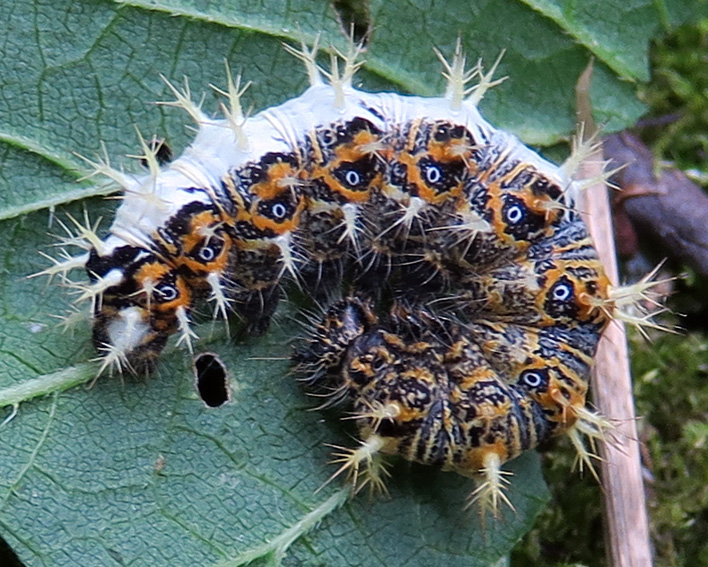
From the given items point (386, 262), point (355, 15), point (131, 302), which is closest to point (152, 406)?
point (131, 302)

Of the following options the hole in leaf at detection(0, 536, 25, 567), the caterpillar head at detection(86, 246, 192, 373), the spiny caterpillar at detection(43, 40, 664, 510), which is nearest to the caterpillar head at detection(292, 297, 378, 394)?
the spiny caterpillar at detection(43, 40, 664, 510)

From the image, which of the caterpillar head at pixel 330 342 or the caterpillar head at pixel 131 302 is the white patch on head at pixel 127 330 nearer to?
the caterpillar head at pixel 131 302

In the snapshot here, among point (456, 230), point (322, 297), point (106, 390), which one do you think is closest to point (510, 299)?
point (456, 230)

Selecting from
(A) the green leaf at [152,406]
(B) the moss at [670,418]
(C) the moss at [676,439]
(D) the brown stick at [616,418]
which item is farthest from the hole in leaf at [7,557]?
(C) the moss at [676,439]

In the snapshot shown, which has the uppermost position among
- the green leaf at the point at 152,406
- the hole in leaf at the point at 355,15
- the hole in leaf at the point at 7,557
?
the hole in leaf at the point at 355,15

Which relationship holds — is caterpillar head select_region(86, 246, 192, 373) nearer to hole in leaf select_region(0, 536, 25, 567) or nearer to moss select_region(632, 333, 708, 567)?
hole in leaf select_region(0, 536, 25, 567)

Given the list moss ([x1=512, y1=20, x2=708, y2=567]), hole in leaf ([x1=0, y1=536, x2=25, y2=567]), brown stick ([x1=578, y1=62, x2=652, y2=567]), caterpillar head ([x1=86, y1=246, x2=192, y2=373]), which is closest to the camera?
caterpillar head ([x1=86, y1=246, x2=192, y2=373])
